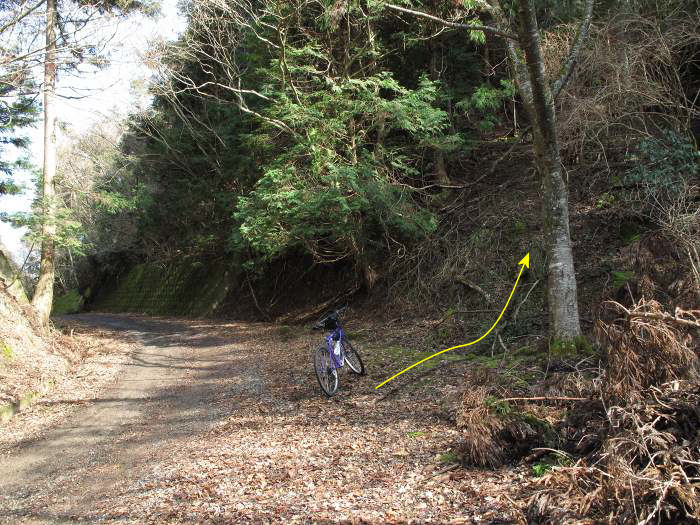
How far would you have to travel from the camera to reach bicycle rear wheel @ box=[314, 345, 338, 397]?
7520 mm

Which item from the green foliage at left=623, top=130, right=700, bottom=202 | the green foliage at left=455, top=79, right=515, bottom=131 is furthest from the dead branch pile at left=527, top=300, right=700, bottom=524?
the green foliage at left=455, top=79, right=515, bottom=131

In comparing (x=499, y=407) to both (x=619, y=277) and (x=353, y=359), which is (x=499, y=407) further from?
(x=619, y=277)

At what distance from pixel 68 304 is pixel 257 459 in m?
36.8

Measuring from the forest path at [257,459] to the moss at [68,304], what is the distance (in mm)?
29978

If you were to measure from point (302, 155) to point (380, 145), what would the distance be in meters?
2.01

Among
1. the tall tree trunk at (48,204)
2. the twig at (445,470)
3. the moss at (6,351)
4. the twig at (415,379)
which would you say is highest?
the tall tree trunk at (48,204)

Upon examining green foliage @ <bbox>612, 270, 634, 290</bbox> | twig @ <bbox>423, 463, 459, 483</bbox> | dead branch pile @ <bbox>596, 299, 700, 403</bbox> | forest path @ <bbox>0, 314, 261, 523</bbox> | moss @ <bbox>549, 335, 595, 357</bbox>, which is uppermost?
green foliage @ <bbox>612, 270, 634, 290</bbox>

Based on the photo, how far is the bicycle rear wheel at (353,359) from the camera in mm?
8273

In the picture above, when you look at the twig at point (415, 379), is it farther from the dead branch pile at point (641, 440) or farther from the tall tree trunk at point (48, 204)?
the tall tree trunk at point (48, 204)

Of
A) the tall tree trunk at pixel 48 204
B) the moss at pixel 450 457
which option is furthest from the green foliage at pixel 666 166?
the tall tree trunk at pixel 48 204

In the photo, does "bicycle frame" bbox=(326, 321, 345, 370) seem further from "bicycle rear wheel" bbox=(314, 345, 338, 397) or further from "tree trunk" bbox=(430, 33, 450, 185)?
"tree trunk" bbox=(430, 33, 450, 185)

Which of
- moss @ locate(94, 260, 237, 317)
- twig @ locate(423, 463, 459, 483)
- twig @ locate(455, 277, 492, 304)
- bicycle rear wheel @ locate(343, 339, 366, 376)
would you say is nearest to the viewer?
twig @ locate(423, 463, 459, 483)

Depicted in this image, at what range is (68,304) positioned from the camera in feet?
120

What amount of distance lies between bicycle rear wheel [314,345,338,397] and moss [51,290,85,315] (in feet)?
110
